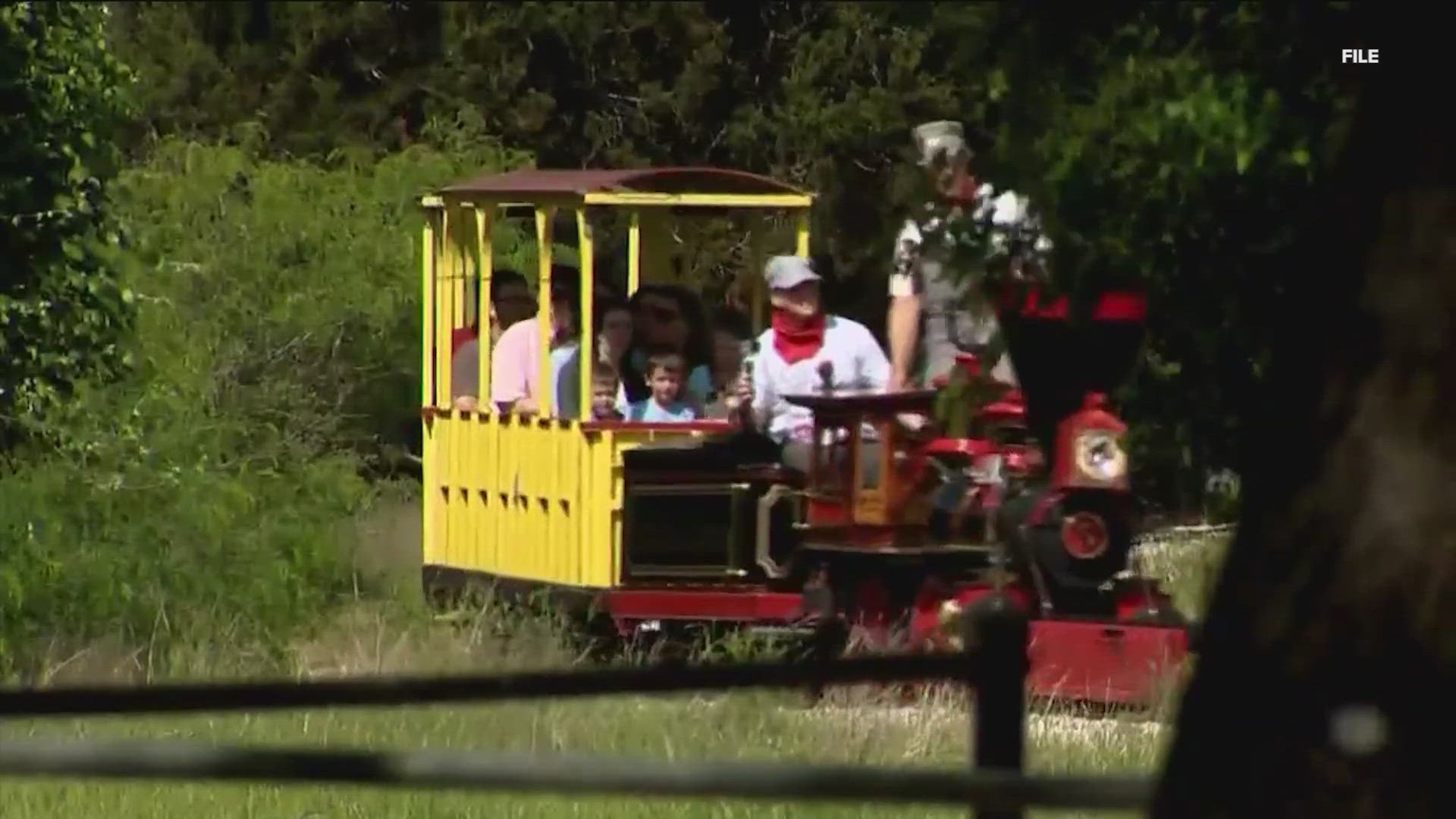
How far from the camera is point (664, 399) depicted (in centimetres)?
Answer: 1269

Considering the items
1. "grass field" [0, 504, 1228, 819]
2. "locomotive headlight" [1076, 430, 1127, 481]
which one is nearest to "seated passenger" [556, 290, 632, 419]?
"locomotive headlight" [1076, 430, 1127, 481]

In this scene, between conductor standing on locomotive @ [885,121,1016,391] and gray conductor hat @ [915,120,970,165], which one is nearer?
conductor standing on locomotive @ [885,121,1016,391]

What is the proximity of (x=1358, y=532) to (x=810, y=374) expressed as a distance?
8635mm

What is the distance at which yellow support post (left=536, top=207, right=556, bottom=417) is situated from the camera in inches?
506

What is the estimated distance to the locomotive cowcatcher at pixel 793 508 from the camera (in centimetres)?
1056

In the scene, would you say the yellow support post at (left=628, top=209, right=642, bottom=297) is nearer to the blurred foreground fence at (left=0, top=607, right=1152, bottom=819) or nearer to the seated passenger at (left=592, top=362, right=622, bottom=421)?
the seated passenger at (left=592, top=362, right=622, bottom=421)

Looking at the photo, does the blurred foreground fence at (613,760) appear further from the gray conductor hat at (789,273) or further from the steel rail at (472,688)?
the gray conductor hat at (789,273)

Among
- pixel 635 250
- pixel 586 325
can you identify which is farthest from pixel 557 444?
pixel 635 250

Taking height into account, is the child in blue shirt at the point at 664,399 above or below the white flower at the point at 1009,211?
below

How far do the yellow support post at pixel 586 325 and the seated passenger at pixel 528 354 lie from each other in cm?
26

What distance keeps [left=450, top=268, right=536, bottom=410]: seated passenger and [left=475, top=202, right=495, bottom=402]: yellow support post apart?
0.15 ft

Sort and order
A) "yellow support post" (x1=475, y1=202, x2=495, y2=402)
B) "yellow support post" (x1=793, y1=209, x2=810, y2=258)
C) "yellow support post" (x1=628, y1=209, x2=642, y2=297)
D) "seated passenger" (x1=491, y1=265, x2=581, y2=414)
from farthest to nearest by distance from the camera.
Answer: "yellow support post" (x1=628, y1=209, x2=642, y2=297) < "yellow support post" (x1=475, y1=202, x2=495, y2=402) < "yellow support post" (x1=793, y1=209, x2=810, y2=258) < "seated passenger" (x1=491, y1=265, x2=581, y2=414)

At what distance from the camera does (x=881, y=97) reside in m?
21.6

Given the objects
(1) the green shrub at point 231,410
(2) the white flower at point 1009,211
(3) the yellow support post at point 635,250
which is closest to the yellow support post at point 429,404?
(1) the green shrub at point 231,410
